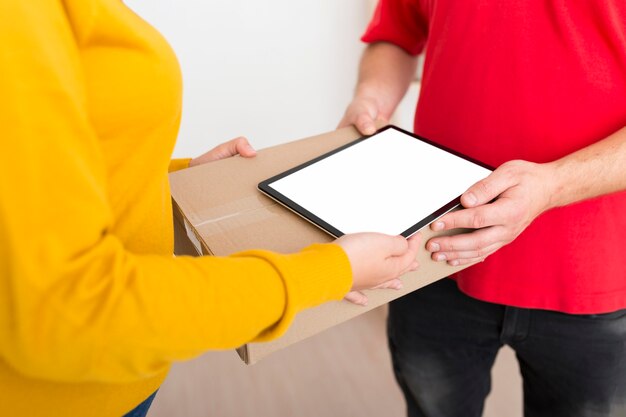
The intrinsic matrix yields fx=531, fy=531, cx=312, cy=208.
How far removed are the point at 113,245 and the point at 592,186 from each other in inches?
25.2

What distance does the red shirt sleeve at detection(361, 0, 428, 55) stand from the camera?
1051 mm

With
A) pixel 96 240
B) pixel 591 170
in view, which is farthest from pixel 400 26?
pixel 96 240

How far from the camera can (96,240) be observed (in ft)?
1.39

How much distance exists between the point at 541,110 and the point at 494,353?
484 millimetres

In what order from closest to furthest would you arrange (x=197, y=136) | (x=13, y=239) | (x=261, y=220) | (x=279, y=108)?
(x=13, y=239)
(x=261, y=220)
(x=197, y=136)
(x=279, y=108)

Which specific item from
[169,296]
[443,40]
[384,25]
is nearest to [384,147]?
[443,40]

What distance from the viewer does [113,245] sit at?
44cm

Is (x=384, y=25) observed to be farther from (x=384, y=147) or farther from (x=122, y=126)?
(x=122, y=126)

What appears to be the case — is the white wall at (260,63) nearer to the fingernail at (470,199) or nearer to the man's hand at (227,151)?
the man's hand at (227,151)

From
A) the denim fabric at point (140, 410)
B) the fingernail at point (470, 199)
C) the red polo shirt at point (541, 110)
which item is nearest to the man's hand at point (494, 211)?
the fingernail at point (470, 199)

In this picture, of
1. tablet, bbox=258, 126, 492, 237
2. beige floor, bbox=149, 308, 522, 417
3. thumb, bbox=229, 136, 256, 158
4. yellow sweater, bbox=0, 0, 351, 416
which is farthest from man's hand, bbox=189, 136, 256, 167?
beige floor, bbox=149, 308, 522, 417

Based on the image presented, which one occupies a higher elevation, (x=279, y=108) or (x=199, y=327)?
(x=199, y=327)

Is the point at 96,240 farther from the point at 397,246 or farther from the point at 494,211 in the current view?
the point at 494,211

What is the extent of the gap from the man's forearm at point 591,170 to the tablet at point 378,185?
4.0 inches
